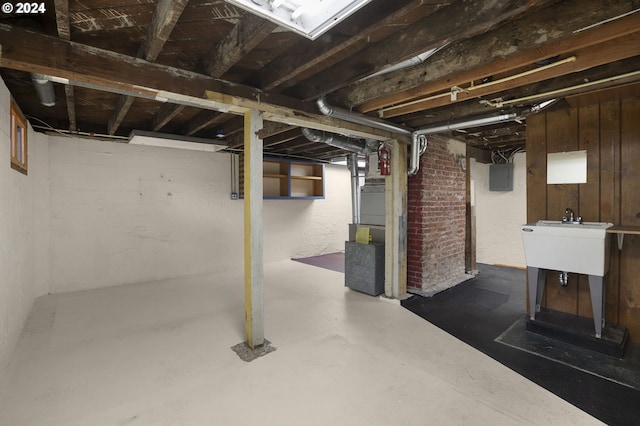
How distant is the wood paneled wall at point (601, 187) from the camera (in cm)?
253

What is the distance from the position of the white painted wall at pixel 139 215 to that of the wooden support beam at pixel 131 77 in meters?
2.58

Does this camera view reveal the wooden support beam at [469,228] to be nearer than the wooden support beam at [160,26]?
No

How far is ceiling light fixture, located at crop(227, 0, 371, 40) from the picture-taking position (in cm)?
121

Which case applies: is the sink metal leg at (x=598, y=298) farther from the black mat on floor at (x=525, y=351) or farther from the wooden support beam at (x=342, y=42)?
the wooden support beam at (x=342, y=42)

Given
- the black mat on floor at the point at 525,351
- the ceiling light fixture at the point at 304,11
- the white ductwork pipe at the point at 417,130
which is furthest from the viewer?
the white ductwork pipe at the point at 417,130

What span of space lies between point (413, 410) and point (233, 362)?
132cm

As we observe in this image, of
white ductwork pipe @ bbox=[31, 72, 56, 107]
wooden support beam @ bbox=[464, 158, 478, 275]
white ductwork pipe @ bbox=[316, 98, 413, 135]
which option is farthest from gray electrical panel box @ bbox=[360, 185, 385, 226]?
white ductwork pipe @ bbox=[31, 72, 56, 107]

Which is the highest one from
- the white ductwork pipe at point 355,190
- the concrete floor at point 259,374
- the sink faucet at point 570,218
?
the white ductwork pipe at point 355,190

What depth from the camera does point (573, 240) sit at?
2379 mm

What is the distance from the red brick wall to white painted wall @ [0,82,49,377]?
3912 mm

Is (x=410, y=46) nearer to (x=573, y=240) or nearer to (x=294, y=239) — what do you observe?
(x=573, y=240)

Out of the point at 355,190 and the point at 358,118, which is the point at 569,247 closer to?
the point at 358,118

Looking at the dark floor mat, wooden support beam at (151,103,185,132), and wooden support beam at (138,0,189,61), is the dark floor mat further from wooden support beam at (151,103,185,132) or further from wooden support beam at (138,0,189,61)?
wooden support beam at (151,103,185,132)

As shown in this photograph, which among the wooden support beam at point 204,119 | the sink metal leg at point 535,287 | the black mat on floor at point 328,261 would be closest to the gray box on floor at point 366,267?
the black mat on floor at point 328,261
